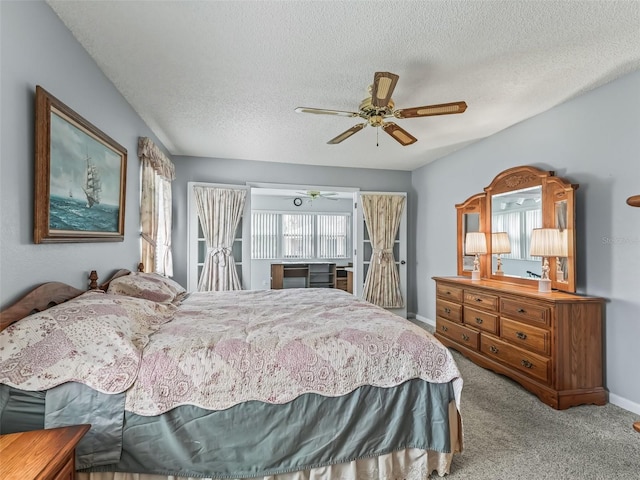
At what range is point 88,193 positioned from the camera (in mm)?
2139

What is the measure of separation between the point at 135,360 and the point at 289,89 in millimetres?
2226

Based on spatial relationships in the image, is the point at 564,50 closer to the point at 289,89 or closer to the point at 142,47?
the point at 289,89

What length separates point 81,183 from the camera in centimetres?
205

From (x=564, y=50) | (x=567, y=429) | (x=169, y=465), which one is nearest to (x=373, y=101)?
(x=564, y=50)

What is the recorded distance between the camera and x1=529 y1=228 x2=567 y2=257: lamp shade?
111 inches

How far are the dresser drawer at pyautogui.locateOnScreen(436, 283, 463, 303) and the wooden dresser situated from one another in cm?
32

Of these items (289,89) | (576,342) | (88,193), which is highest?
(289,89)

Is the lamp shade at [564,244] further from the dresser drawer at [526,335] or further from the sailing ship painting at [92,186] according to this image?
the sailing ship painting at [92,186]

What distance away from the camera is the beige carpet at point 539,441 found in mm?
1819

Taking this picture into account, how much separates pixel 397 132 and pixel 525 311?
1.89 metres

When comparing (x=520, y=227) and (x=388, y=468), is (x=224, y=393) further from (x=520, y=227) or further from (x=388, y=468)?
(x=520, y=227)

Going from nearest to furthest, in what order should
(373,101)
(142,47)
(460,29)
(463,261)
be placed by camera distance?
(460,29) < (142,47) < (373,101) < (463,261)

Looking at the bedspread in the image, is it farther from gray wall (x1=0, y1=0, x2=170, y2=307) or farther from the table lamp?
the table lamp

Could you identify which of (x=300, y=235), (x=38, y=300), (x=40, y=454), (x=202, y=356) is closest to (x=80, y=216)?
(x=38, y=300)
